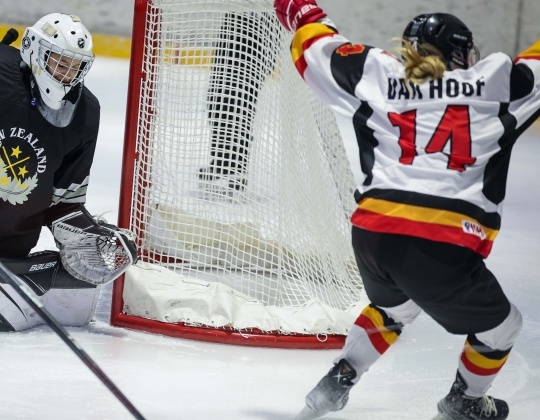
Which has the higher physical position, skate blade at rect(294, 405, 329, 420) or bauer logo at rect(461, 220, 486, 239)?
bauer logo at rect(461, 220, 486, 239)

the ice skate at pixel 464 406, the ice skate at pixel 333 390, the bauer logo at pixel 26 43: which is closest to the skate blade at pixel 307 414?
the ice skate at pixel 333 390

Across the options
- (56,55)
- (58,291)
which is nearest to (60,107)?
(56,55)

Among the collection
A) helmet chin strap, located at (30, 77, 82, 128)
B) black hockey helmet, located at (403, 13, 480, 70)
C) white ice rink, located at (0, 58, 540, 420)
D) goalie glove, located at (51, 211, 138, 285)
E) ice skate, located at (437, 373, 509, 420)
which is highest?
black hockey helmet, located at (403, 13, 480, 70)

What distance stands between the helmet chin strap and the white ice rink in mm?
578

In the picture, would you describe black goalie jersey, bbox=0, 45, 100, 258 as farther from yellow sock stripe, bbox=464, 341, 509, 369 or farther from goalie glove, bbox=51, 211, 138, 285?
yellow sock stripe, bbox=464, 341, 509, 369

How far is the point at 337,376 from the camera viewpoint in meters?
2.36

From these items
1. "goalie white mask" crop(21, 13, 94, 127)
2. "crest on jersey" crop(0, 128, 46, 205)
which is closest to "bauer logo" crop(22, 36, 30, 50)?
"goalie white mask" crop(21, 13, 94, 127)

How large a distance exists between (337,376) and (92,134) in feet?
3.49

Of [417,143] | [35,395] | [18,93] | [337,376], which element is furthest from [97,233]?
[417,143]

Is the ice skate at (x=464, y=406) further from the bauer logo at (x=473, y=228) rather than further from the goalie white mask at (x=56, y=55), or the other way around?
the goalie white mask at (x=56, y=55)

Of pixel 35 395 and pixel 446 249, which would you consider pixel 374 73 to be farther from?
pixel 35 395

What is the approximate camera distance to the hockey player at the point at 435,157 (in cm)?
214

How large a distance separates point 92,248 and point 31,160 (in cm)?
30

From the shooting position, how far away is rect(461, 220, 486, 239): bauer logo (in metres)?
2.16
